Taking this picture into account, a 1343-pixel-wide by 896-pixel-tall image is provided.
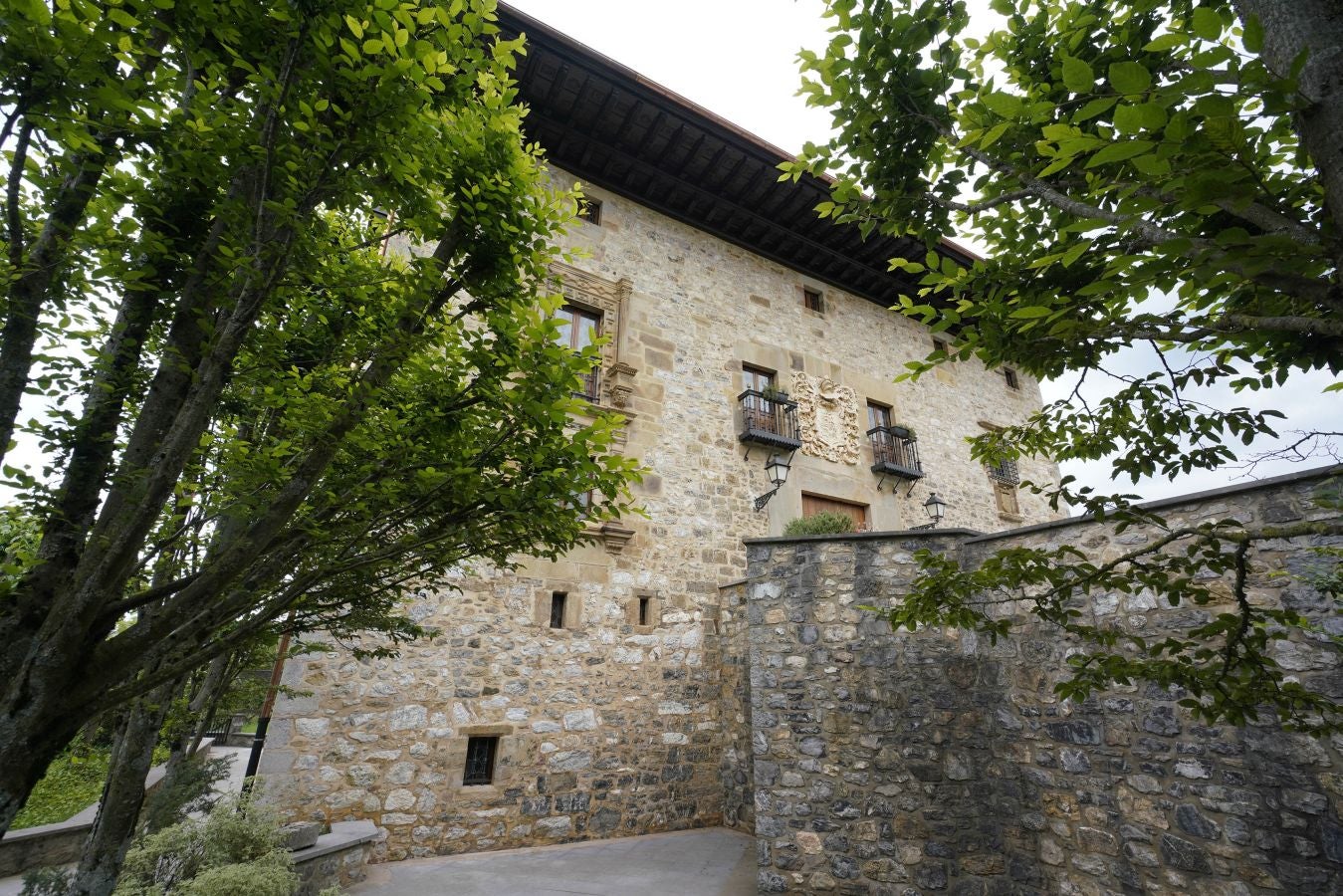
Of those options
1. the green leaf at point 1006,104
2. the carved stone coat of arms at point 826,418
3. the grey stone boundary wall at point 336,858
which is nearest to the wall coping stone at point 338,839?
the grey stone boundary wall at point 336,858

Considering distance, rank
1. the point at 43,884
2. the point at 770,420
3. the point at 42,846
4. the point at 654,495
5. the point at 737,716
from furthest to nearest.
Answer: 1. the point at 770,420
2. the point at 654,495
3. the point at 737,716
4. the point at 42,846
5. the point at 43,884

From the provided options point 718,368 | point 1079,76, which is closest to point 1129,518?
point 1079,76

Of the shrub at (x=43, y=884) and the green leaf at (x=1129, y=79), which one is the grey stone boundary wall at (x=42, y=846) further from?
the green leaf at (x=1129, y=79)

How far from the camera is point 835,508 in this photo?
948cm

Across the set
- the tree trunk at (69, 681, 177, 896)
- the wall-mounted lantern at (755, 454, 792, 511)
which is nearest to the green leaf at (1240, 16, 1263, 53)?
the tree trunk at (69, 681, 177, 896)

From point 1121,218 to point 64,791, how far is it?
A: 1044cm

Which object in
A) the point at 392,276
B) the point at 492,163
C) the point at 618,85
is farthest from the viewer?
the point at 618,85

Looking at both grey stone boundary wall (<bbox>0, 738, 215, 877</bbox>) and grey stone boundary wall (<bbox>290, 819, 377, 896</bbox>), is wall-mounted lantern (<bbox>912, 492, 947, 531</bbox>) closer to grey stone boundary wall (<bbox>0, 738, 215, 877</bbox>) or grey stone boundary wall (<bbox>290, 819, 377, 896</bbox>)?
grey stone boundary wall (<bbox>290, 819, 377, 896</bbox>)

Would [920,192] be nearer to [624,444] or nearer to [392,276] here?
[392,276]

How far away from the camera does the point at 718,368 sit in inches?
357

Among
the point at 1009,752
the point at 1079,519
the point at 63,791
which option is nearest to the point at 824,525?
the point at 1009,752

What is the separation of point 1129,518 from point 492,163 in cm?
302

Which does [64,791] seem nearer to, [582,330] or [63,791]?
[63,791]

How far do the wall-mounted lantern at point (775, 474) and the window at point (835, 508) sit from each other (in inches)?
28.5
